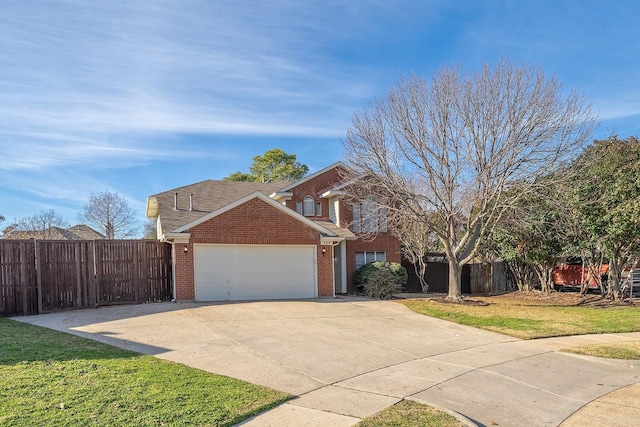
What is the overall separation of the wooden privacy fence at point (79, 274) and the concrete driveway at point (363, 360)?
3.24ft

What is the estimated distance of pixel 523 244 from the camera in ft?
68.4

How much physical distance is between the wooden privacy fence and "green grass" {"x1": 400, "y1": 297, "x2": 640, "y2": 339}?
8756 millimetres

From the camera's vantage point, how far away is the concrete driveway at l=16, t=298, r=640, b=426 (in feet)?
19.8

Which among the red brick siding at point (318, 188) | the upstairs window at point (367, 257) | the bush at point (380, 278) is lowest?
the bush at point (380, 278)

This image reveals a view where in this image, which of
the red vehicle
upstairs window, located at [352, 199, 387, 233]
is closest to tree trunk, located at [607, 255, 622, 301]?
the red vehicle

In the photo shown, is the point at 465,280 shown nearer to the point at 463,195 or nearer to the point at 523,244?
the point at 523,244

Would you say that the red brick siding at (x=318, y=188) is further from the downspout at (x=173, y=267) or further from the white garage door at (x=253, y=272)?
the downspout at (x=173, y=267)

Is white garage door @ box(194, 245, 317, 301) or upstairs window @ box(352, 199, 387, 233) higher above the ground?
upstairs window @ box(352, 199, 387, 233)

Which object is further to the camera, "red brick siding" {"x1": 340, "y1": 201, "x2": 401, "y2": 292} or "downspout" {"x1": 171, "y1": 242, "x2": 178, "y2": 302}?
"red brick siding" {"x1": 340, "y1": 201, "x2": 401, "y2": 292}

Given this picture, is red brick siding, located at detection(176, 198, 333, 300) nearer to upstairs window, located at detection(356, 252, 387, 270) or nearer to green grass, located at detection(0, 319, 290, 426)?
upstairs window, located at detection(356, 252, 387, 270)

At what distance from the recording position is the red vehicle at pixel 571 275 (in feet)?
67.4

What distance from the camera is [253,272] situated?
16875 millimetres

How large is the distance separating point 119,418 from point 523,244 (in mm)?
19473

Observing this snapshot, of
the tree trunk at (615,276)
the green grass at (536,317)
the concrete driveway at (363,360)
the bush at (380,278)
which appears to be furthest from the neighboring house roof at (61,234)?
the tree trunk at (615,276)
